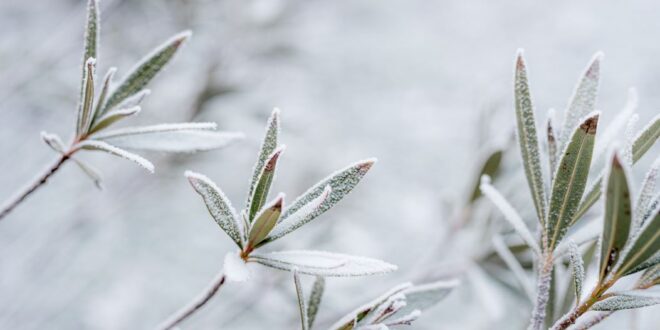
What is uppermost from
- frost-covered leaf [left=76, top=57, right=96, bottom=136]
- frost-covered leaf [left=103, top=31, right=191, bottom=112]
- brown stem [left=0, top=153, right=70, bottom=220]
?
frost-covered leaf [left=103, top=31, right=191, bottom=112]

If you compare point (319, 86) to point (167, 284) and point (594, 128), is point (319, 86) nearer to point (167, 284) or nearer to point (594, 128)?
point (167, 284)

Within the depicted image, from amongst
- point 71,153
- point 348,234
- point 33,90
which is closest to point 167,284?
point 348,234

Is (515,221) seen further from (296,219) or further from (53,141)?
(53,141)

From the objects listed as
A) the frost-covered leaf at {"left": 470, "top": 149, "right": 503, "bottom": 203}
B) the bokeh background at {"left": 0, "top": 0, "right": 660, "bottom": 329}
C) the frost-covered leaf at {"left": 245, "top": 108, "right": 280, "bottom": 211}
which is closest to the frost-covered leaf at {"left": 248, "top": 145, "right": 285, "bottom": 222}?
the frost-covered leaf at {"left": 245, "top": 108, "right": 280, "bottom": 211}

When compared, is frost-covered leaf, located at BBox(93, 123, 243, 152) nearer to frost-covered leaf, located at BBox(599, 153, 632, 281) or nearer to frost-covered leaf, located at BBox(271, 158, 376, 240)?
frost-covered leaf, located at BBox(271, 158, 376, 240)

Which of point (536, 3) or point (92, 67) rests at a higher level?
point (536, 3)

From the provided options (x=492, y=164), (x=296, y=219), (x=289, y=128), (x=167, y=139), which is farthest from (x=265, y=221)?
(x=289, y=128)
